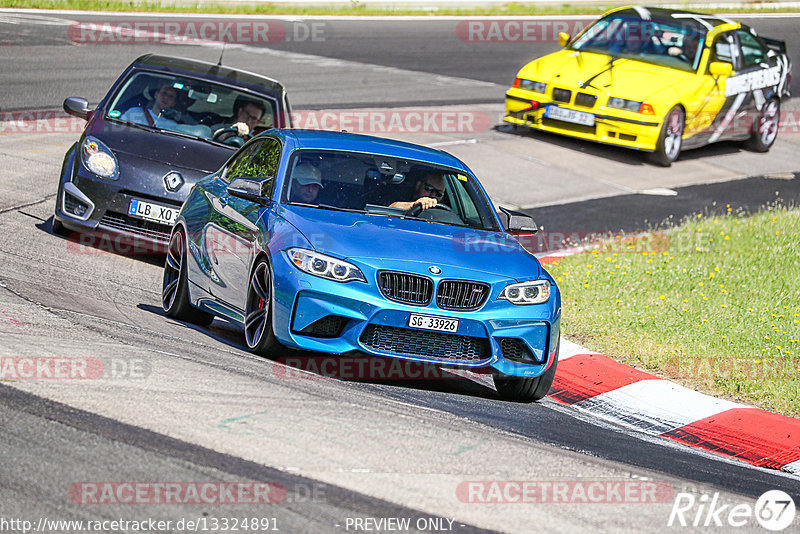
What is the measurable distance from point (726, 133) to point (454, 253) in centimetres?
1266

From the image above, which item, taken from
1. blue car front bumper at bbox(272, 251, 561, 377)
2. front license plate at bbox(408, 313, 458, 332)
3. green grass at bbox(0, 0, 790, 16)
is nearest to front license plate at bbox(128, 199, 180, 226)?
blue car front bumper at bbox(272, 251, 561, 377)

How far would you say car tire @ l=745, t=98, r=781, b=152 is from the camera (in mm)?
19672

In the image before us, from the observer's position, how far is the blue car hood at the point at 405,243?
7.17 meters

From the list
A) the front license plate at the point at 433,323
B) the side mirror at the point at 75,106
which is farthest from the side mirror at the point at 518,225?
the side mirror at the point at 75,106

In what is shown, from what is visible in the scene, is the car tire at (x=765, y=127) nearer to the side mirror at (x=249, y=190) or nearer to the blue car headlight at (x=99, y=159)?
the blue car headlight at (x=99, y=159)

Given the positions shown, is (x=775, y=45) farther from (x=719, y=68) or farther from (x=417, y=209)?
(x=417, y=209)

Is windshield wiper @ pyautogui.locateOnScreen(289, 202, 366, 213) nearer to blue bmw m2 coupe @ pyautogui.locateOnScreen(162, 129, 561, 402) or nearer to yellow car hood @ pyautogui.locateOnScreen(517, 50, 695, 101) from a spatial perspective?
blue bmw m2 coupe @ pyautogui.locateOnScreen(162, 129, 561, 402)

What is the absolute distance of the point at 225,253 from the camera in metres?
8.02

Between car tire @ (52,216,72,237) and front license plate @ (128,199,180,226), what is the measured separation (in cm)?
85

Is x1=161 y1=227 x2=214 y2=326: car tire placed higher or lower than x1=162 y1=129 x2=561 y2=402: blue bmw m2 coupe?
lower

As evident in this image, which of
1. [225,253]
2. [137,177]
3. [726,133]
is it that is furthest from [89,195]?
[726,133]

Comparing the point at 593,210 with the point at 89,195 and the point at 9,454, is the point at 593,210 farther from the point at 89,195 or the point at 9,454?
the point at 9,454

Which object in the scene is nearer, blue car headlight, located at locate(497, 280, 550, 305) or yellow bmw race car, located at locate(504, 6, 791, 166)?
blue car headlight, located at locate(497, 280, 550, 305)

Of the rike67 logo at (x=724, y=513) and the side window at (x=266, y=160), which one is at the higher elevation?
the side window at (x=266, y=160)
